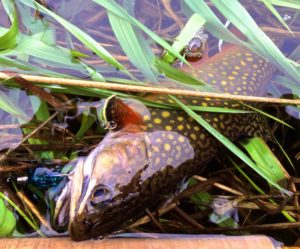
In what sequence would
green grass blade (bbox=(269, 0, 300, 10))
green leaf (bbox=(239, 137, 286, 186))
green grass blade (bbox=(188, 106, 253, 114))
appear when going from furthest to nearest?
green grass blade (bbox=(269, 0, 300, 10))
green leaf (bbox=(239, 137, 286, 186))
green grass blade (bbox=(188, 106, 253, 114))

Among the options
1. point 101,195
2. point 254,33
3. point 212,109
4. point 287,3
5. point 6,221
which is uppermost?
point 287,3

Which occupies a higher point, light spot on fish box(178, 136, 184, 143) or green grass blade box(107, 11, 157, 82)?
green grass blade box(107, 11, 157, 82)

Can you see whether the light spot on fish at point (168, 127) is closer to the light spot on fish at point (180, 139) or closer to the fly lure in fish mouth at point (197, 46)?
the light spot on fish at point (180, 139)

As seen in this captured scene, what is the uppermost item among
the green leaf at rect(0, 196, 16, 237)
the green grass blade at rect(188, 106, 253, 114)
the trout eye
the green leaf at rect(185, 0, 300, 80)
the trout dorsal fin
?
the green leaf at rect(185, 0, 300, 80)

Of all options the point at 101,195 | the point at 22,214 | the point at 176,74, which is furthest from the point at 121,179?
the point at 176,74

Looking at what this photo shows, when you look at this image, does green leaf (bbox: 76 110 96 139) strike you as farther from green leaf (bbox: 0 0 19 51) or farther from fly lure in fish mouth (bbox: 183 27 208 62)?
fly lure in fish mouth (bbox: 183 27 208 62)

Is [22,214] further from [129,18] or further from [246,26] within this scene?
[246,26]

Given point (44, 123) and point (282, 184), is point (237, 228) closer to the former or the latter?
point (282, 184)

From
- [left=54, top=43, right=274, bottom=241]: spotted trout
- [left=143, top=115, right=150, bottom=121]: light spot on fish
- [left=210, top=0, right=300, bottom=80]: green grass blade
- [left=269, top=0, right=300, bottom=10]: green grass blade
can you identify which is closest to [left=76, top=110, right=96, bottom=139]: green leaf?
[left=54, top=43, right=274, bottom=241]: spotted trout
